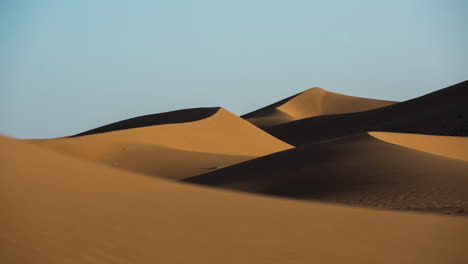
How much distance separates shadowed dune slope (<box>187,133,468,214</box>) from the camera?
15.3 metres

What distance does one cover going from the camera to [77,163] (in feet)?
29.2

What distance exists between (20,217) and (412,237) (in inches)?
196

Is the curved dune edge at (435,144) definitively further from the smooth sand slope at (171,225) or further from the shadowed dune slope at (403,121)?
the smooth sand slope at (171,225)

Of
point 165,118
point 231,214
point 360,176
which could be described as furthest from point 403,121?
point 231,214

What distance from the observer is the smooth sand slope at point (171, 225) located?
5.18 m

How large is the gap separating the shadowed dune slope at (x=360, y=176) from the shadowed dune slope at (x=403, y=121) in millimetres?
19287

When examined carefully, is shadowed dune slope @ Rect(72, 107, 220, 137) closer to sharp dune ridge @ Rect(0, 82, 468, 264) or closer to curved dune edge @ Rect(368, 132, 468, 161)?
curved dune edge @ Rect(368, 132, 468, 161)

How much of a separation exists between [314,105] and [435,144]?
60537 mm

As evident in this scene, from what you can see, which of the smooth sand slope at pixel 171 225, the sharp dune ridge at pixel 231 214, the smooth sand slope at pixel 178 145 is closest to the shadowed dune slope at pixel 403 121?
the smooth sand slope at pixel 178 145

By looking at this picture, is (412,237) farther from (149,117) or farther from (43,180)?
(149,117)

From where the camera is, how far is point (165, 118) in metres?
47.8

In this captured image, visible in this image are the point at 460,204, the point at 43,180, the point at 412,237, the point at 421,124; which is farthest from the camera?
the point at 421,124

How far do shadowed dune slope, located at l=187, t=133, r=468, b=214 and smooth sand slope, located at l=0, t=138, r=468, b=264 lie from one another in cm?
585

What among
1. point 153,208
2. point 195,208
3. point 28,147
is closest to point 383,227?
point 195,208
